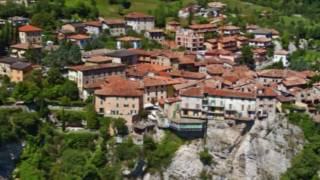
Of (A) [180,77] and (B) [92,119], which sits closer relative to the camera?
(B) [92,119]

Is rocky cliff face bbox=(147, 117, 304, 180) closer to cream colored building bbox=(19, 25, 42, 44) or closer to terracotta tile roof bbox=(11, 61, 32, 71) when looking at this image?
terracotta tile roof bbox=(11, 61, 32, 71)

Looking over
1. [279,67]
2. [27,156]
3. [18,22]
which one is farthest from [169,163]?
[18,22]

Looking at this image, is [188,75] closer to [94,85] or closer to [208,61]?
[208,61]

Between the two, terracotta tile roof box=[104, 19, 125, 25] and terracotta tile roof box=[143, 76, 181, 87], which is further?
terracotta tile roof box=[104, 19, 125, 25]

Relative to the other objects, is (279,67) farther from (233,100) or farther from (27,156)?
(27,156)

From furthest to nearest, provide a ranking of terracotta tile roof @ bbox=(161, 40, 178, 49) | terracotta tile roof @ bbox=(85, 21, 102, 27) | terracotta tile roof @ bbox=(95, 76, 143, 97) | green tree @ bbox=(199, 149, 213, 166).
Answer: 1. terracotta tile roof @ bbox=(161, 40, 178, 49)
2. terracotta tile roof @ bbox=(85, 21, 102, 27)
3. terracotta tile roof @ bbox=(95, 76, 143, 97)
4. green tree @ bbox=(199, 149, 213, 166)

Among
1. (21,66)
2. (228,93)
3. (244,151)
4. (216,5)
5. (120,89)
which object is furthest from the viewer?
(216,5)

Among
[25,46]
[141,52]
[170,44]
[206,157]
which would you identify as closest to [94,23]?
[170,44]

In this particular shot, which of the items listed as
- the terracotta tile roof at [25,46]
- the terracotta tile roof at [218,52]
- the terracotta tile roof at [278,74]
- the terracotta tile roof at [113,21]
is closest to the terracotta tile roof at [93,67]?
the terracotta tile roof at [25,46]

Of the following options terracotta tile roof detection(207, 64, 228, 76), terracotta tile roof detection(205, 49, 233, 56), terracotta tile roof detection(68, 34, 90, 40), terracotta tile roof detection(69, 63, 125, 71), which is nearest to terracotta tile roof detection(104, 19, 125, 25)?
terracotta tile roof detection(68, 34, 90, 40)
